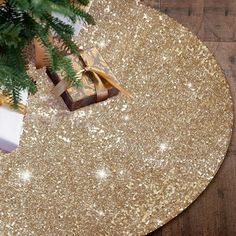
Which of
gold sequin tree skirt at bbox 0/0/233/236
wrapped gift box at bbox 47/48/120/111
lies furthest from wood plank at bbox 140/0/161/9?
wrapped gift box at bbox 47/48/120/111

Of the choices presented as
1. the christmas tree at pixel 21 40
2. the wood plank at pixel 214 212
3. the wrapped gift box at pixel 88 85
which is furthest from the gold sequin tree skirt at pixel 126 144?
the christmas tree at pixel 21 40

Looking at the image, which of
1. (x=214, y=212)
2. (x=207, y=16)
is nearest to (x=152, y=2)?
(x=207, y=16)

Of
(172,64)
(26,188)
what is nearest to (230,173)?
(172,64)

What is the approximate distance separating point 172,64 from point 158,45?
0.24ft

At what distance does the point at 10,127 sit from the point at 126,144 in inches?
11.8

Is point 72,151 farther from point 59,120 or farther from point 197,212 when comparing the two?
point 197,212

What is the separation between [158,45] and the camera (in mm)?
1545

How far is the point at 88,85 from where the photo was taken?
138cm

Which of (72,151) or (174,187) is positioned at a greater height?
(72,151)

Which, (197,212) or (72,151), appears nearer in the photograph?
(72,151)

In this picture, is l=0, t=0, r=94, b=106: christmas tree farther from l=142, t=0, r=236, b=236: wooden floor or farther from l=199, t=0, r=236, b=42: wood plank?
l=199, t=0, r=236, b=42: wood plank

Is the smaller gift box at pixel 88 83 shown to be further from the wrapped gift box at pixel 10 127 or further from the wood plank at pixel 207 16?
the wood plank at pixel 207 16

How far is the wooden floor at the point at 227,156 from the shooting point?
4.91 feet

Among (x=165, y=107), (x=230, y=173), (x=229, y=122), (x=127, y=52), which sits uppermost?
(x=127, y=52)
